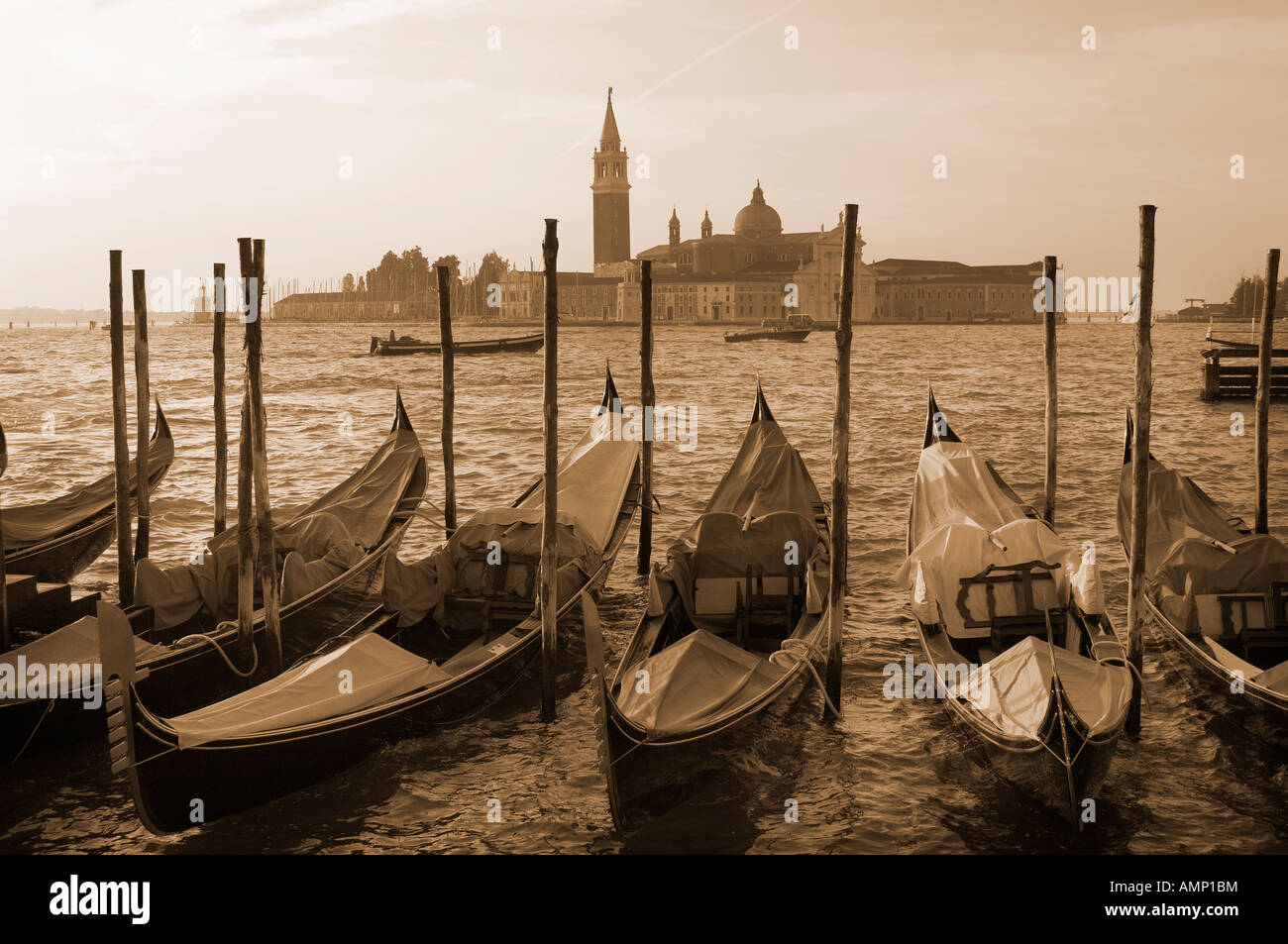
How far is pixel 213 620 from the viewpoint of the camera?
7.64 m

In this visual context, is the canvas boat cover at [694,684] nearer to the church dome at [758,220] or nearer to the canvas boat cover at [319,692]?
the canvas boat cover at [319,692]

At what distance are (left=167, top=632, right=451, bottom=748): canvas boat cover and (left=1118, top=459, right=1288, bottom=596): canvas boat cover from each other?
448cm

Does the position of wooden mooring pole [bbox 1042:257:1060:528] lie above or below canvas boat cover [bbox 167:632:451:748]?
above

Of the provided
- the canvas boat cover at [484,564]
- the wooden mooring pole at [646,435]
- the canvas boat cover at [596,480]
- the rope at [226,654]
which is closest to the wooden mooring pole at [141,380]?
the rope at [226,654]

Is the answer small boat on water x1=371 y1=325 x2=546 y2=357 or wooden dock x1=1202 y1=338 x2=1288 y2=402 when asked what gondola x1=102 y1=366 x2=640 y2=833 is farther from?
small boat on water x1=371 y1=325 x2=546 y2=357

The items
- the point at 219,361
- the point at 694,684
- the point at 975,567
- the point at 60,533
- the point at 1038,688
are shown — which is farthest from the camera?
the point at 60,533

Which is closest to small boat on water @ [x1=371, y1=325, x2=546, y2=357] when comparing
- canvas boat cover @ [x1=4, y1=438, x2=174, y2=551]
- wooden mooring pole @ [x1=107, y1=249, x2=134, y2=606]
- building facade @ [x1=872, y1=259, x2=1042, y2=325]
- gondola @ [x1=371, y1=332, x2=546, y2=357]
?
gondola @ [x1=371, y1=332, x2=546, y2=357]

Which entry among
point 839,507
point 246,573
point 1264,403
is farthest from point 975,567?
point 1264,403

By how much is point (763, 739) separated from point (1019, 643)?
1.52 m

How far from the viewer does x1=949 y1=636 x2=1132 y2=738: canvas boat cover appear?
18.6 feet

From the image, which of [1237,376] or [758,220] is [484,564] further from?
[758,220]
